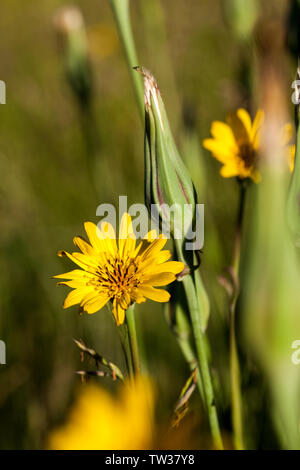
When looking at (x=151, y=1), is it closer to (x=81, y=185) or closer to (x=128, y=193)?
(x=128, y=193)

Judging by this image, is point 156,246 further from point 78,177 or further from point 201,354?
point 78,177

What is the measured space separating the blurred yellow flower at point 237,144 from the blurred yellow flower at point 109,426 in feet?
0.75

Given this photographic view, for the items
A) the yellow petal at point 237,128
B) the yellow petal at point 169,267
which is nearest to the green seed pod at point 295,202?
the yellow petal at point 169,267

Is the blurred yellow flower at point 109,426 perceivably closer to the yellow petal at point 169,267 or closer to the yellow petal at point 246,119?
the yellow petal at point 169,267

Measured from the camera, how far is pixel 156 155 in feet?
1.22

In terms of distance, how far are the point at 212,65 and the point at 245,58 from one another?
3.67ft

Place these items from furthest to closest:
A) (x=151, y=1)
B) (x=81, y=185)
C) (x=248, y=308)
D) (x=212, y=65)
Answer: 1. (x=212, y=65)
2. (x=81, y=185)
3. (x=151, y=1)
4. (x=248, y=308)

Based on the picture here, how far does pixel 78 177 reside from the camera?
1.48 metres

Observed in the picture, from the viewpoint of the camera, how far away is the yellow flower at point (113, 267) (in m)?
0.38

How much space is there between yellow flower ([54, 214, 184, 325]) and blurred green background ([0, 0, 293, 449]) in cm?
13

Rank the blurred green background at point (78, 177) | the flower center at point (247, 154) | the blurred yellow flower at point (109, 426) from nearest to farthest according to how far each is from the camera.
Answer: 1. the blurred yellow flower at point (109, 426)
2. the flower center at point (247, 154)
3. the blurred green background at point (78, 177)

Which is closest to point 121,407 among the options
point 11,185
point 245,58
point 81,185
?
point 245,58

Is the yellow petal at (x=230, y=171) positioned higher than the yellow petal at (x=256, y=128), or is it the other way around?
the yellow petal at (x=256, y=128)

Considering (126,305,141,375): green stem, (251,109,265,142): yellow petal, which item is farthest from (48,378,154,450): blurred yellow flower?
(251,109,265,142): yellow petal
